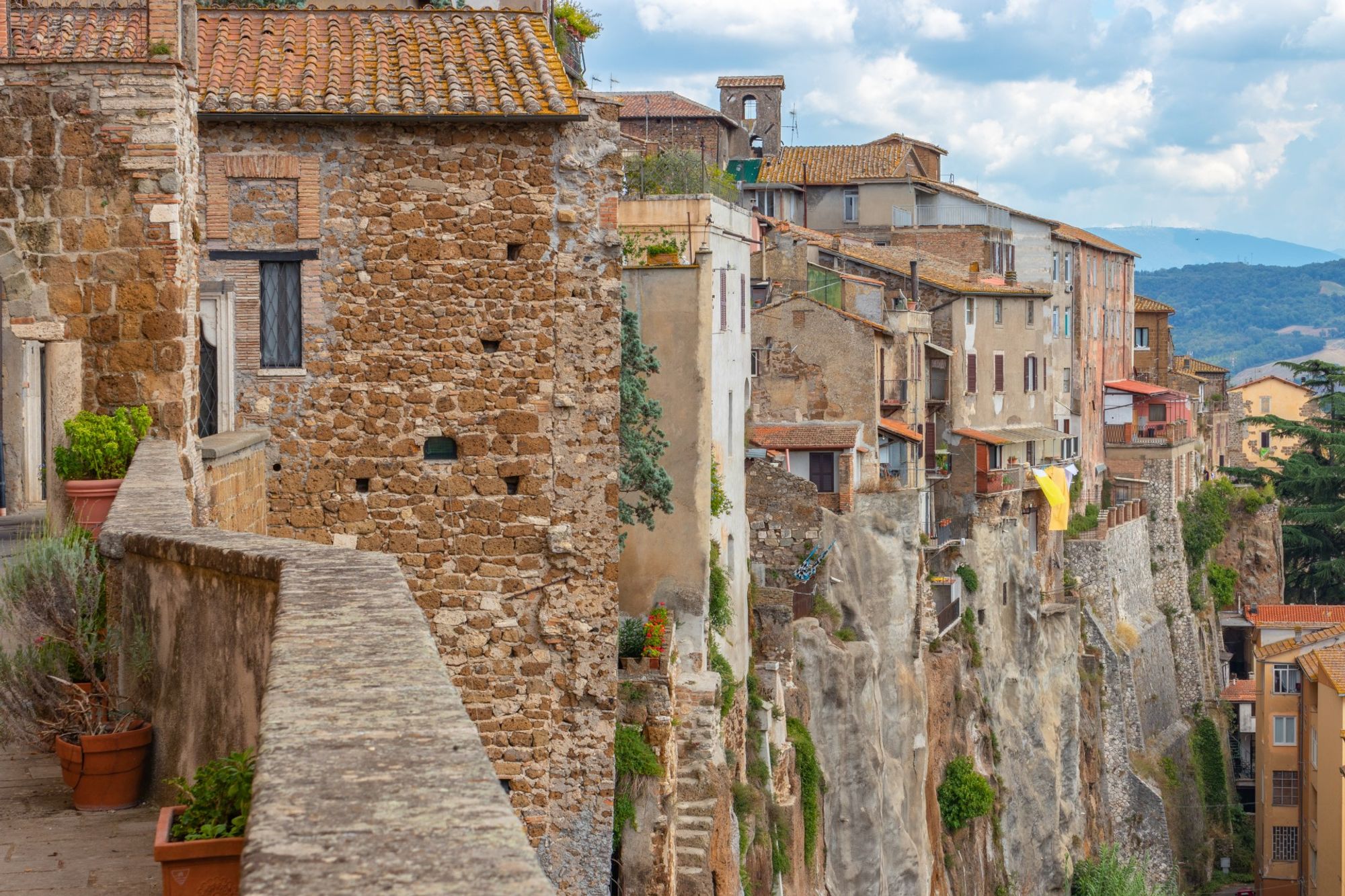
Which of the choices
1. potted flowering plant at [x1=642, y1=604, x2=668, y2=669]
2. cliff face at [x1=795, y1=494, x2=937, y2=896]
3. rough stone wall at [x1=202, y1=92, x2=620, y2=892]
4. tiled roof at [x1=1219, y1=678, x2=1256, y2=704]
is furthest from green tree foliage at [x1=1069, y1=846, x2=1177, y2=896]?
rough stone wall at [x1=202, y1=92, x2=620, y2=892]

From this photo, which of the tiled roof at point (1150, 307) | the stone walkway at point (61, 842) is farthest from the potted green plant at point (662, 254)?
the tiled roof at point (1150, 307)

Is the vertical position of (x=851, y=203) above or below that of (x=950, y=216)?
above

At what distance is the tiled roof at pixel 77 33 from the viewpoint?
12250mm

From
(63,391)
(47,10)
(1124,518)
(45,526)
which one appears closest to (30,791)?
(45,526)

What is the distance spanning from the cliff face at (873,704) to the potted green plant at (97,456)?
22.8 m

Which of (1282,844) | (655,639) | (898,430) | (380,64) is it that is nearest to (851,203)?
(898,430)

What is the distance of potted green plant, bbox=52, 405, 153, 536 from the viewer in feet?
34.8

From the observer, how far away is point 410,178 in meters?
15.6

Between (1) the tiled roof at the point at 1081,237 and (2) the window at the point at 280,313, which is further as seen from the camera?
(1) the tiled roof at the point at 1081,237

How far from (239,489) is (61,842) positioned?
7.66 meters

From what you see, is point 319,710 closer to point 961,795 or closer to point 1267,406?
point 961,795

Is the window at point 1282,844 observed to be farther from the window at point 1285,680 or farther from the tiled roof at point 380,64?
the tiled roof at point 380,64

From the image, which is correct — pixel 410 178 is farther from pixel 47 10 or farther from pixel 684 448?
pixel 684 448

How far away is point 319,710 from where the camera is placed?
4.66 metres
